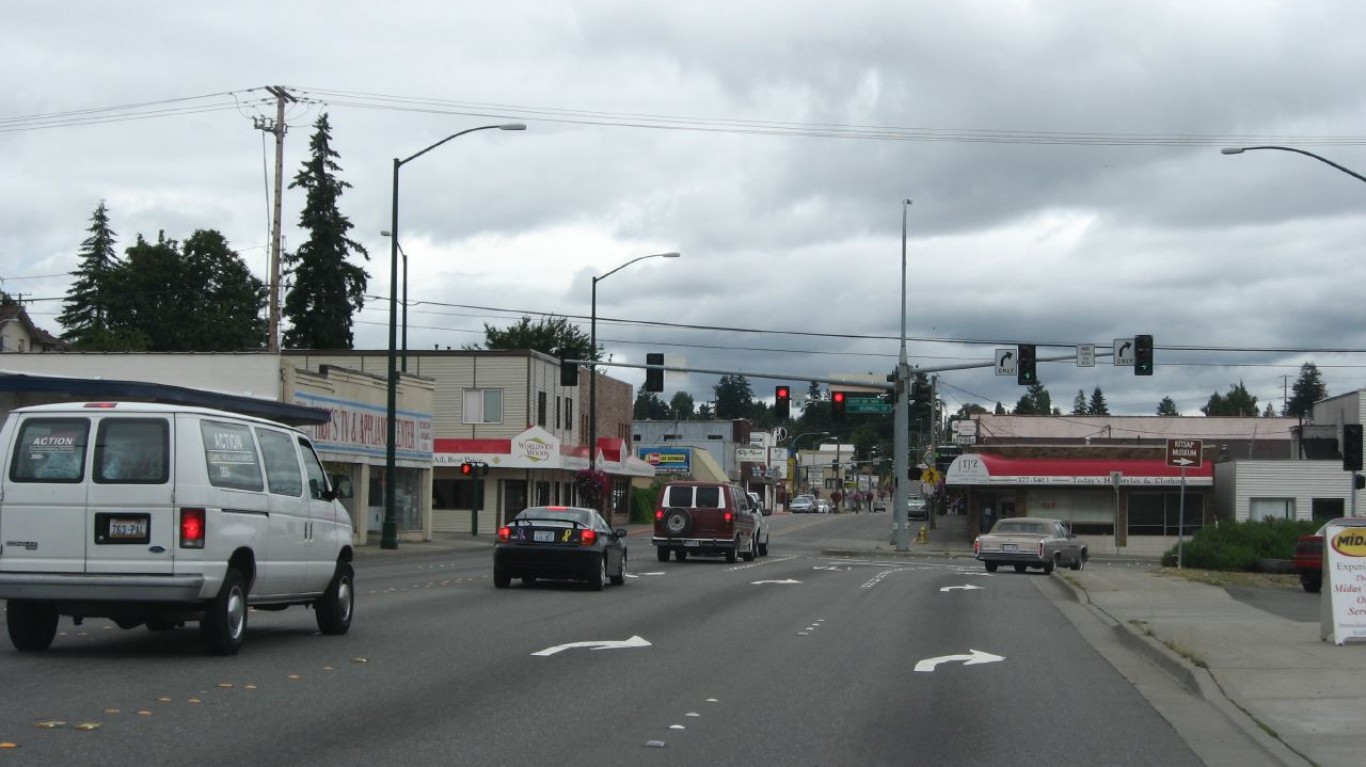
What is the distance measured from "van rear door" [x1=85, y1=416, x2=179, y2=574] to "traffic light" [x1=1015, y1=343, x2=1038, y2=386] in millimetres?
29447

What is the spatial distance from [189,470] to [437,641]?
3.72 meters

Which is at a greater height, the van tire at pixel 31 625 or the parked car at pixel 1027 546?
the van tire at pixel 31 625

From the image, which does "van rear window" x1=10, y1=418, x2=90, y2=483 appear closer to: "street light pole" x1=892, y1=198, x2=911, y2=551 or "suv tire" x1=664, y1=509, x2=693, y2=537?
"suv tire" x1=664, y1=509, x2=693, y2=537

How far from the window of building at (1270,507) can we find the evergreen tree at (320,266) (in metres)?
44.9


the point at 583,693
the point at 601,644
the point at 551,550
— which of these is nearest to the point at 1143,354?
the point at 551,550

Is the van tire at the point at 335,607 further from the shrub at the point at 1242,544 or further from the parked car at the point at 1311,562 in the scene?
the shrub at the point at 1242,544

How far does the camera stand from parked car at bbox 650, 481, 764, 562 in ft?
119

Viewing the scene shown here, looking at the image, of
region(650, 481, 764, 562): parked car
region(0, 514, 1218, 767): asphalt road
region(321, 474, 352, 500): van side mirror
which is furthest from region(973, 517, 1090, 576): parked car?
region(321, 474, 352, 500): van side mirror

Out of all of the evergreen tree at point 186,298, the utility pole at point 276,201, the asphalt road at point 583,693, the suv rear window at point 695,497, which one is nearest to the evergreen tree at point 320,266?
the evergreen tree at point 186,298

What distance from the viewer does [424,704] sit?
35.9 ft

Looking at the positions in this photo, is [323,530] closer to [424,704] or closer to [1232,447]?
[424,704]

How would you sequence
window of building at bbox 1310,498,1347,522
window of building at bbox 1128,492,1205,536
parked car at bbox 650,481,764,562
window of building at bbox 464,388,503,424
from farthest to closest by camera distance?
window of building at bbox 464,388,503,424, window of building at bbox 1128,492,1205,536, window of building at bbox 1310,498,1347,522, parked car at bbox 650,481,764,562

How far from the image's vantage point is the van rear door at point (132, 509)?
492 inches

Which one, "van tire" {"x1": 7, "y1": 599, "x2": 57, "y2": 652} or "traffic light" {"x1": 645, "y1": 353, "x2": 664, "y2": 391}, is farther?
"traffic light" {"x1": 645, "y1": 353, "x2": 664, "y2": 391}
